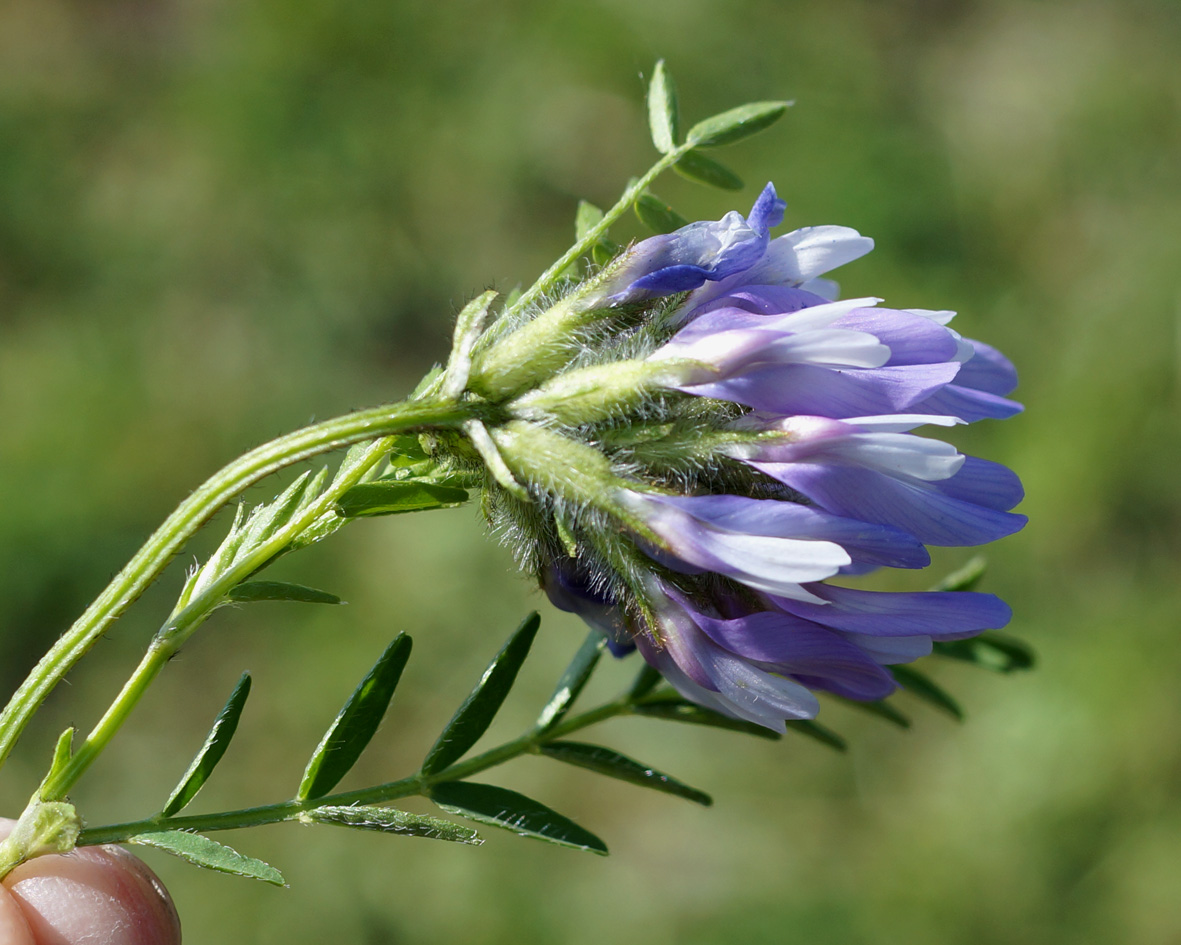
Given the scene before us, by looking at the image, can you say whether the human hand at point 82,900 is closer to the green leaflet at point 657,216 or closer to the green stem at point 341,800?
the green stem at point 341,800

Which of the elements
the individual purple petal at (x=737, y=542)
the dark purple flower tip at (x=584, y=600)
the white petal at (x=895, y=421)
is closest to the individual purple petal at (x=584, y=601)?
the dark purple flower tip at (x=584, y=600)

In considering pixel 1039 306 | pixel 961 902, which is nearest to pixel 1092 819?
pixel 961 902

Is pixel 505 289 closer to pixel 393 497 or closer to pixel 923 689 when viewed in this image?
pixel 923 689

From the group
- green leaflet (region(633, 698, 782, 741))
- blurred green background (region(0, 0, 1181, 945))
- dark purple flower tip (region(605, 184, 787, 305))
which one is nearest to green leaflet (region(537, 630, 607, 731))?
green leaflet (region(633, 698, 782, 741))

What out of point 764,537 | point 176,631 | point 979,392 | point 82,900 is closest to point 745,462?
point 764,537

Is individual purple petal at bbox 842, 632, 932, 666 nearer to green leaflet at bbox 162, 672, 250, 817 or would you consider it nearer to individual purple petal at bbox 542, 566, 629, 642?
individual purple petal at bbox 542, 566, 629, 642
